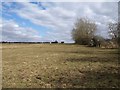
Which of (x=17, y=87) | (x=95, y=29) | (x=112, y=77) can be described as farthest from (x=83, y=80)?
(x=95, y=29)

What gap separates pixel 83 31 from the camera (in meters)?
97.2

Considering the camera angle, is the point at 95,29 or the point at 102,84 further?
the point at 95,29

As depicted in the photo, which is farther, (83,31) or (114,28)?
(83,31)

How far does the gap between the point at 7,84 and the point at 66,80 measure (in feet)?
8.17

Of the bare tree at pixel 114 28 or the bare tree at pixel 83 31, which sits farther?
the bare tree at pixel 83 31

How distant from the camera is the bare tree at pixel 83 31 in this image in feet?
305

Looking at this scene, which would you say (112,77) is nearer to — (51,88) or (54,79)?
(54,79)

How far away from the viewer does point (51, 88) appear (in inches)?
398

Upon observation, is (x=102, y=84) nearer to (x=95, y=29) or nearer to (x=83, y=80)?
(x=83, y=80)

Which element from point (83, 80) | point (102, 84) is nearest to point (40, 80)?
point (83, 80)

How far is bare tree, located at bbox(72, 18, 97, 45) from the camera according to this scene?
9281 cm

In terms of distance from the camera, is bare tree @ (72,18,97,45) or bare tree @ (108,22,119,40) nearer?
bare tree @ (108,22,119,40)

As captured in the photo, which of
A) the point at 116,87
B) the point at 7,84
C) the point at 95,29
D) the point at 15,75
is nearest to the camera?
the point at 116,87

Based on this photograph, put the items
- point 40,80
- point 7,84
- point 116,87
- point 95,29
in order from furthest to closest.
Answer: point 95,29
point 40,80
point 7,84
point 116,87
